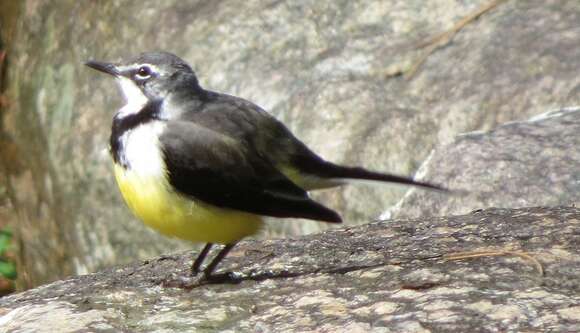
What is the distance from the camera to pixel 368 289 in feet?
16.8

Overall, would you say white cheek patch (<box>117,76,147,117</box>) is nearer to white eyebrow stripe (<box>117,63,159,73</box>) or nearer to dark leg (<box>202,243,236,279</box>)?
white eyebrow stripe (<box>117,63,159,73</box>)

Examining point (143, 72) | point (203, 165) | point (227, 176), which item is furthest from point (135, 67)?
point (227, 176)

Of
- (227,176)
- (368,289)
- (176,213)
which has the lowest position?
(368,289)

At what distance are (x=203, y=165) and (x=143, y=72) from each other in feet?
1.98

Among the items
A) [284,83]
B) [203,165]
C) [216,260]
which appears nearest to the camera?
[203,165]

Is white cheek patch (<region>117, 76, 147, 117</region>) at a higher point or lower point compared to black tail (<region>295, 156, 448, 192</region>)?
higher

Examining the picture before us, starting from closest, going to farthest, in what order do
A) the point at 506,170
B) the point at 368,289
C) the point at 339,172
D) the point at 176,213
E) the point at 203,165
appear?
the point at 368,289 < the point at 176,213 < the point at 203,165 < the point at 339,172 < the point at 506,170

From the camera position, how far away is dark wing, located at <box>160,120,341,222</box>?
5.64 metres

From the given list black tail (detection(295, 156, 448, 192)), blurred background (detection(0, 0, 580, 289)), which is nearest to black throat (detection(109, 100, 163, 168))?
black tail (detection(295, 156, 448, 192))

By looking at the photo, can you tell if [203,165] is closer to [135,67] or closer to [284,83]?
[135,67]

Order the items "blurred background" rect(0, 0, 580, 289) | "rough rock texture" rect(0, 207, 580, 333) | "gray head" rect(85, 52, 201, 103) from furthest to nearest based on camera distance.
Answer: "blurred background" rect(0, 0, 580, 289)
"gray head" rect(85, 52, 201, 103)
"rough rock texture" rect(0, 207, 580, 333)

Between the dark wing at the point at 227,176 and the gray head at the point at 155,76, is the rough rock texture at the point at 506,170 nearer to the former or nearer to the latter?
the dark wing at the point at 227,176

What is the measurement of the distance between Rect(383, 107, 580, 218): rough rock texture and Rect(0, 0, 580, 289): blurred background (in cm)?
87

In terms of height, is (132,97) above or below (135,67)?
below
